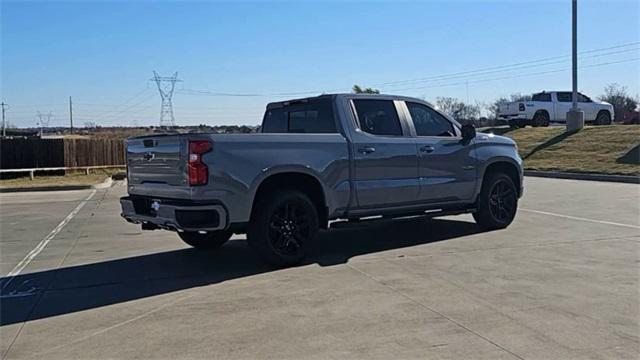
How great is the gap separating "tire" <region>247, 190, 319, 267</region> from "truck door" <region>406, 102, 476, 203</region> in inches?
77.3

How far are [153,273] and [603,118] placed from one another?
29.1 meters

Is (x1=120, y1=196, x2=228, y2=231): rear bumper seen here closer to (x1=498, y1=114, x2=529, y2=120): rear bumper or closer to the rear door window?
(x1=498, y1=114, x2=529, y2=120): rear bumper

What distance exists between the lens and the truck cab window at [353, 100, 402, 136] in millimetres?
8227

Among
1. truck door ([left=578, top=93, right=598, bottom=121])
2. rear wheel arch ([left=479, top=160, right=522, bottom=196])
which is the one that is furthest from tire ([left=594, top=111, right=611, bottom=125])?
rear wheel arch ([left=479, top=160, right=522, bottom=196])

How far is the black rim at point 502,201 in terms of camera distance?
9680 mm

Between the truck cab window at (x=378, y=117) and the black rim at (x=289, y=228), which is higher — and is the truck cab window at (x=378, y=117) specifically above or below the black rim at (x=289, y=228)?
above

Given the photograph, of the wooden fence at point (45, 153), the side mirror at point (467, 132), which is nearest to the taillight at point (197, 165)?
the side mirror at point (467, 132)

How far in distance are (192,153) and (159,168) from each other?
677 millimetres

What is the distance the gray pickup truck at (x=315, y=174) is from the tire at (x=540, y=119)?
2268 centimetres

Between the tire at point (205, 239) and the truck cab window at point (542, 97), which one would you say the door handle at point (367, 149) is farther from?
the truck cab window at point (542, 97)

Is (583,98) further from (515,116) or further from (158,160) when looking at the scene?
(158,160)

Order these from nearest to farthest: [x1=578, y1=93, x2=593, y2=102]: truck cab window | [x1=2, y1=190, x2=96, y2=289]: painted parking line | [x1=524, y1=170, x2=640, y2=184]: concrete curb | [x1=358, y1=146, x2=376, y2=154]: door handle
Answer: [x1=2, y1=190, x2=96, y2=289]: painted parking line, [x1=358, y1=146, x2=376, y2=154]: door handle, [x1=524, y1=170, x2=640, y2=184]: concrete curb, [x1=578, y1=93, x2=593, y2=102]: truck cab window

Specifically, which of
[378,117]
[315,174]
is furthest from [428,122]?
[315,174]

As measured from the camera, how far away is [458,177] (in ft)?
29.8
